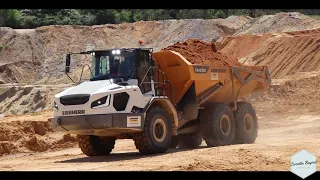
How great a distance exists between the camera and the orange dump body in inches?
561

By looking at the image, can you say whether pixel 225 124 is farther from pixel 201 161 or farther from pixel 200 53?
pixel 201 161

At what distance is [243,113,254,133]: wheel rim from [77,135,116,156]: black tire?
3846 millimetres

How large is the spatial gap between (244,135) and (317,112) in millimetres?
9151

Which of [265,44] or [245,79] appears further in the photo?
[265,44]

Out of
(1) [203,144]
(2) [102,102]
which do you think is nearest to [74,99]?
(2) [102,102]

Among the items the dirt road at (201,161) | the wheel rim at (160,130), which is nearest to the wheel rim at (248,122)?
the dirt road at (201,161)

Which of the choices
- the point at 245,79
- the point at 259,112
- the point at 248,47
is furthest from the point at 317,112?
the point at 248,47

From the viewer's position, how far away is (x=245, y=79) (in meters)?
16.1

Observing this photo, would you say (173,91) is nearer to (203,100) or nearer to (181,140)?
(203,100)

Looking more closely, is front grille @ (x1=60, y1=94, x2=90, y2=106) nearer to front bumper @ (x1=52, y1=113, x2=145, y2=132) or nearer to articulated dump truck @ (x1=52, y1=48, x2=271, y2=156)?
articulated dump truck @ (x1=52, y1=48, x2=271, y2=156)

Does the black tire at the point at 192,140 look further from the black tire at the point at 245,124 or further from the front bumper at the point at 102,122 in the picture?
the front bumper at the point at 102,122

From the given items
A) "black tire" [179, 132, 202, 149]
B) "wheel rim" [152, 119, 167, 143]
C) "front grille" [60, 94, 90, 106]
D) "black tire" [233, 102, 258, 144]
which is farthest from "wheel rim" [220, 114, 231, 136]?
"front grille" [60, 94, 90, 106]

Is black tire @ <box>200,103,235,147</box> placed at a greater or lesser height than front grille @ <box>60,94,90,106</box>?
lesser

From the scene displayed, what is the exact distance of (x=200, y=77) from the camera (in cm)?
1448
